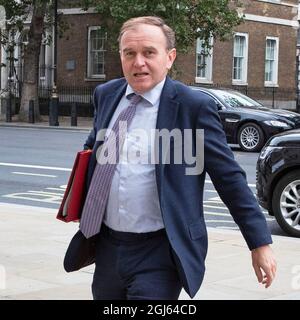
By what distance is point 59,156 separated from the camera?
17375 millimetres

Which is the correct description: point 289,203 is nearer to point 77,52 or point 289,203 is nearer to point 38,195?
point 38,195

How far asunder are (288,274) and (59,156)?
11.5 metres

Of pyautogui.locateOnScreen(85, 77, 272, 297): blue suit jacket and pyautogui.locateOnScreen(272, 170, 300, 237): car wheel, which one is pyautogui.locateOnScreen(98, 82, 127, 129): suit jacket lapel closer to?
pyautogui.locateOnScreen(85, 77, 272, 297): blue suit jacket

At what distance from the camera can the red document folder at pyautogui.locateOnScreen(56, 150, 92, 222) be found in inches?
139

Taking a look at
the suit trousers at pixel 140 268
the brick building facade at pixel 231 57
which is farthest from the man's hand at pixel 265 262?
the brick building facade at pixel 231 57

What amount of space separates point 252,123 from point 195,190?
1637 cm

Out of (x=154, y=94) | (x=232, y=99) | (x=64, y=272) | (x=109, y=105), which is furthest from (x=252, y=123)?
(x=154, y=94)

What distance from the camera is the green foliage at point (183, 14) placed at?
28.0 metres

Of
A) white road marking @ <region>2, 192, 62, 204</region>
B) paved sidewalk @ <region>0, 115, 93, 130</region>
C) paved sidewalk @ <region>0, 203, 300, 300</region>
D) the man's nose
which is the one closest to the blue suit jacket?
the man's nose

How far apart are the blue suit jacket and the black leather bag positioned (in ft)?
1.59

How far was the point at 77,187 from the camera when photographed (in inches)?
139

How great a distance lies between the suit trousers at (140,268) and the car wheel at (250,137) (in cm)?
1611

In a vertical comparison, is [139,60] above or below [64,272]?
above
